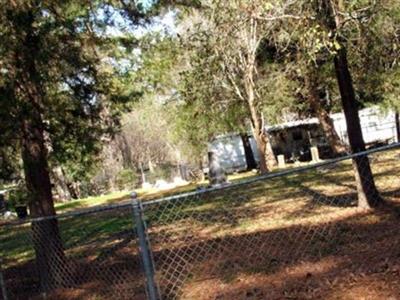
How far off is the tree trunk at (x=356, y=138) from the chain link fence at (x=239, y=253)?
0.32ft

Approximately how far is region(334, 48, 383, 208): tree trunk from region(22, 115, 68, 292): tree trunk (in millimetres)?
4784

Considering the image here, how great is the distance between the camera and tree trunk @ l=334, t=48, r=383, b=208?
32.0 ft

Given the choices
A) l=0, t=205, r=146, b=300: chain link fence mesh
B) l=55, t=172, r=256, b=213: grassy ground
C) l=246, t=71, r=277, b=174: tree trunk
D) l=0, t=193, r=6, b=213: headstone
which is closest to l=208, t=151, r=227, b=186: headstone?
l=55, t=172, r=256, b=213: grassy ground

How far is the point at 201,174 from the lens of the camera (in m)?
35.0

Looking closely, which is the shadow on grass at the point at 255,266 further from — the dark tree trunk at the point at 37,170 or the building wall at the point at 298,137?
the building wall at the point at 298,137

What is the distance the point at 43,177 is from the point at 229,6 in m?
3.65

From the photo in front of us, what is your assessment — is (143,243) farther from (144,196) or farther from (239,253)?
(144,196)

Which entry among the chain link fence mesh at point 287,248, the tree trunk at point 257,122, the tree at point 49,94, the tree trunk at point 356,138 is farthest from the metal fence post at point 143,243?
the tree trunk at point 257,122

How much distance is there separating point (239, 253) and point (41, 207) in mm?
2845

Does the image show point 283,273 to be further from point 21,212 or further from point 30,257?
point 21,212

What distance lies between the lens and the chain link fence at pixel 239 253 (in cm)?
591

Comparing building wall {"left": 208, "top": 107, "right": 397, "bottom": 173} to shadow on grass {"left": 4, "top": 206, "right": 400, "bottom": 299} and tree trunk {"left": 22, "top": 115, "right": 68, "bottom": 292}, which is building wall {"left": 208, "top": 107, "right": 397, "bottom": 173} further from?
tree trunk {"left": 22, "top": 115, "right": 68, "bottom": 292}

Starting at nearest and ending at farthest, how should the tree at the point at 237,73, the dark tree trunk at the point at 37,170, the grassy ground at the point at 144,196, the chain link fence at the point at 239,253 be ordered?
the chain link fence at the point at 239,253 < the dark tree trunk at the point at 37,170 < the tree at the point at 237,73 < the grassy ground at the point at 144,196

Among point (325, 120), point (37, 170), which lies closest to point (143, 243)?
point (37, 170)
